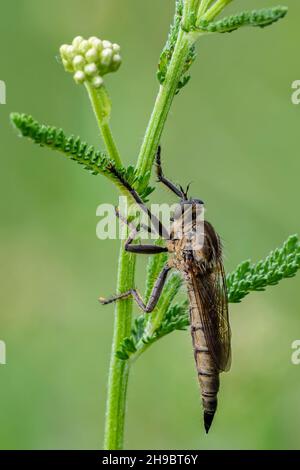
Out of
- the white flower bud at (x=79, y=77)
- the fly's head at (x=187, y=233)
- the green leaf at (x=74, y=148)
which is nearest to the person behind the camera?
the green leaf at (x=74, y=148)

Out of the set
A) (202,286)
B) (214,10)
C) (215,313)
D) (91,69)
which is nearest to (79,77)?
(91,69)

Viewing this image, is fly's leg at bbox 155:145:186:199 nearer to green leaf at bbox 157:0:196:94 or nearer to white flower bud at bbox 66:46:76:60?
green leaf at bbox 157:0:196:94

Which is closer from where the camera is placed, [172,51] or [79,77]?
[79,77]

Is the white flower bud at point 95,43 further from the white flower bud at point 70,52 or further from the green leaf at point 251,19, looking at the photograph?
the green leaf at point 251,19

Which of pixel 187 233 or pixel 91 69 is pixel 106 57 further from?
pixel 187 233

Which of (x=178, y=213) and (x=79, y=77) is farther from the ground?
(x=79, y=77)

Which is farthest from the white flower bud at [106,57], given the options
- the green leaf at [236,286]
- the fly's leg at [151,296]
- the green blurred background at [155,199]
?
the green blurred background at [155,199]
